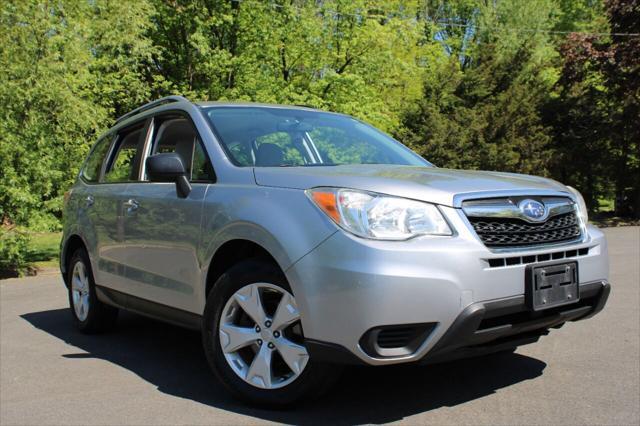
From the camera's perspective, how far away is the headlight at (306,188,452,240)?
312 cm

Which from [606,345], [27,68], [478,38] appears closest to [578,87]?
[478,38]

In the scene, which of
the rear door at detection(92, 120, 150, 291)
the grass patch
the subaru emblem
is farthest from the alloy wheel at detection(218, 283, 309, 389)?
the grass patch

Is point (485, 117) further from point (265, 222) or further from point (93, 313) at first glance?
point (265, 222)

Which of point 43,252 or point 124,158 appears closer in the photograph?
point 124,158

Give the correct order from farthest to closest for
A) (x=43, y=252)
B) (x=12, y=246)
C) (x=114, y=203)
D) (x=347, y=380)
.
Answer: (x=43, y=252) → (x=12, y=246) → (x=114, y=203) → (x=347, y=380)

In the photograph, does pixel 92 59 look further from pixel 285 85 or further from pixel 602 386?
pixel 602 386

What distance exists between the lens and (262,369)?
353 cm

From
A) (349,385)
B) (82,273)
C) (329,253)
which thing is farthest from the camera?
(82,273)

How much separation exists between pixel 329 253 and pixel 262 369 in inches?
33.4

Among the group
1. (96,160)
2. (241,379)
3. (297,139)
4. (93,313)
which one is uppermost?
(297,139)

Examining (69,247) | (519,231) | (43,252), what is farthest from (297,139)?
(43,252)

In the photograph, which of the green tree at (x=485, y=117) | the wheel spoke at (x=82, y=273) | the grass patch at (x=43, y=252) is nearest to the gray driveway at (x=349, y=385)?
the wheel spoke at (x=82, y=273)

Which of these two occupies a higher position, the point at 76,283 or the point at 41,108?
the point at 41,108

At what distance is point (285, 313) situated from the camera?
3.38m
